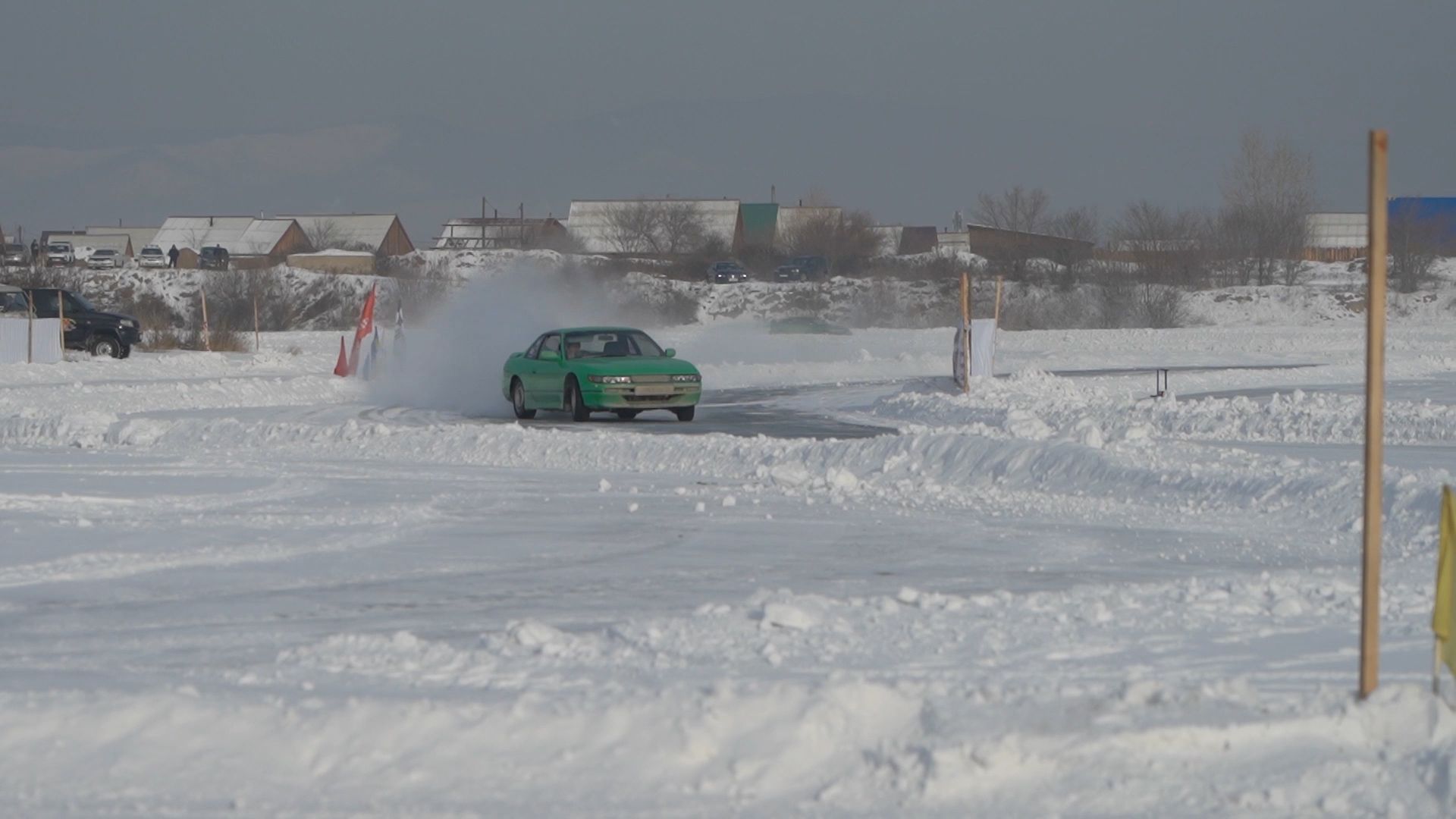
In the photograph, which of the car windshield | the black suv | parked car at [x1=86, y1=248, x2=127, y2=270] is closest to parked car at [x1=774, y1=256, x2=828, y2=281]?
parked car at [x1=86, y1=248, x2=127, y2=270]

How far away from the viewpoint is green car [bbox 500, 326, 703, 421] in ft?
74.1

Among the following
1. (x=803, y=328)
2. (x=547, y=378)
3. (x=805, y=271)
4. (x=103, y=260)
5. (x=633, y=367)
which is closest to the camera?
(x=633, y=367)

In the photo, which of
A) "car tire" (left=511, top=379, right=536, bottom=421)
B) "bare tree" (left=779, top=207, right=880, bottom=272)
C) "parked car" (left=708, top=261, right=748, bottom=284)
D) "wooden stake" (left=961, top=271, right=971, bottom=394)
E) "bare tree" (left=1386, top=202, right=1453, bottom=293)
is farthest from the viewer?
"bare tree" (left=779, top=207, right=880, bottom=272)

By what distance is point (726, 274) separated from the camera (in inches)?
2805

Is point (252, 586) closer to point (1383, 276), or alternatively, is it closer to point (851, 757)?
point (851, 757)

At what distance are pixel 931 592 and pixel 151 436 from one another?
14.0 meters

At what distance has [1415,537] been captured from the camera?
10.8 m

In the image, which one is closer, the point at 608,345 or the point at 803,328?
the point at 608,345

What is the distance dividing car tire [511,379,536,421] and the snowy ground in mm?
4904

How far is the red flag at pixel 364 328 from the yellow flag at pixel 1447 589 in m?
27.2

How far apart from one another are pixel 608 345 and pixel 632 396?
4.98ft

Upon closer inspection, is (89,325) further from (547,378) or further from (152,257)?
(152,257)

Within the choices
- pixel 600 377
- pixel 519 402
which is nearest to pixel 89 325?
pixel 519 402

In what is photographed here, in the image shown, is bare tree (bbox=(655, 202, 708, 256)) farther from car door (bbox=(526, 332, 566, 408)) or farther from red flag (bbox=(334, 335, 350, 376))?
car door (bbox=(526, 332, 566, 408))
